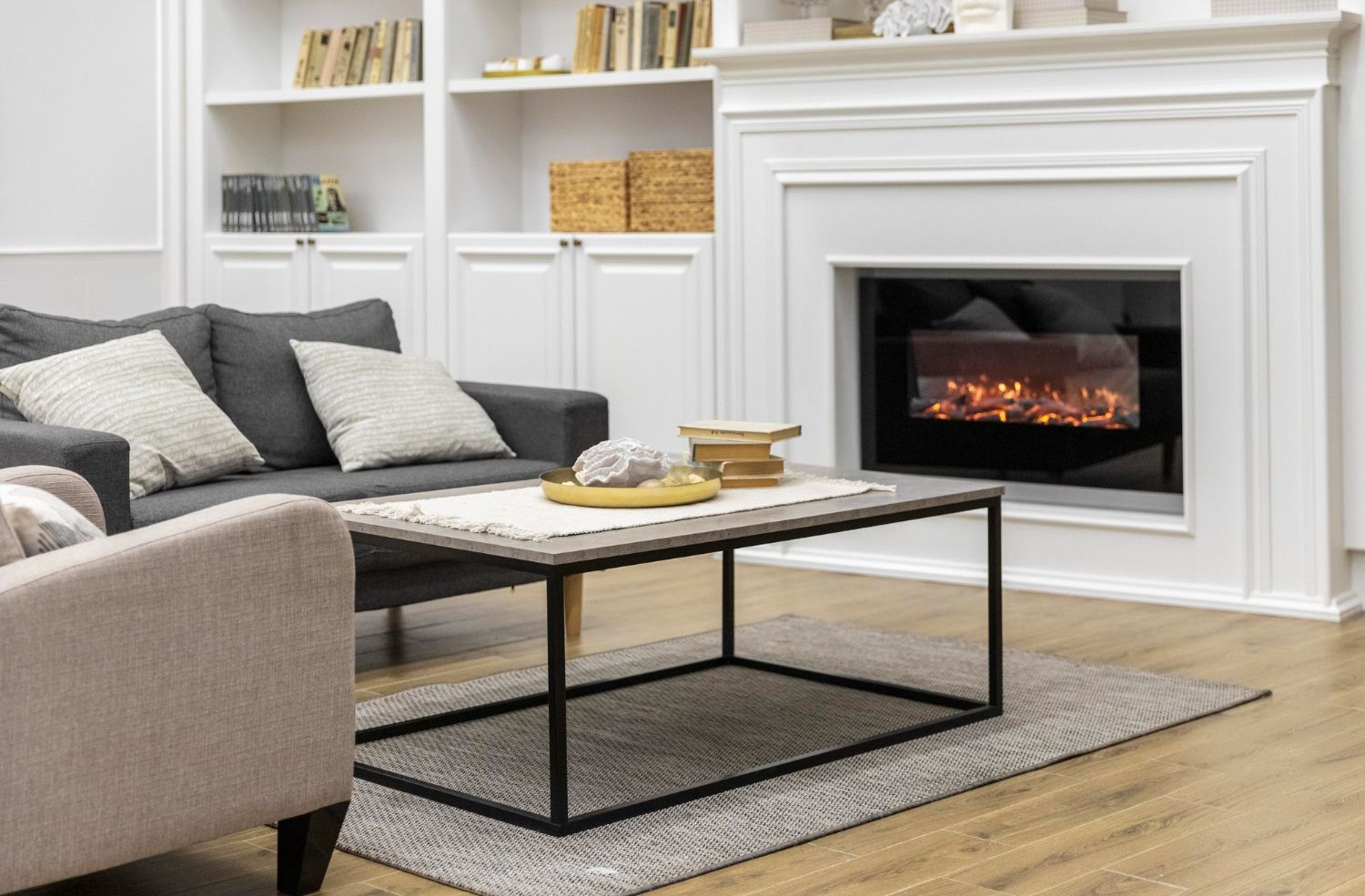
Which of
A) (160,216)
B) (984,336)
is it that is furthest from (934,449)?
(160,216)

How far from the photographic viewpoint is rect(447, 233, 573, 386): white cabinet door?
572 cm

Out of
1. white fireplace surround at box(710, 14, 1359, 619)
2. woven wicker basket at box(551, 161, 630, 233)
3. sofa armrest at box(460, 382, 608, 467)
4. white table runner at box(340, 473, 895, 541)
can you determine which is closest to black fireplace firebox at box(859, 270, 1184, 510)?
white fireplace surround at box(710, 14, 1359, 619)

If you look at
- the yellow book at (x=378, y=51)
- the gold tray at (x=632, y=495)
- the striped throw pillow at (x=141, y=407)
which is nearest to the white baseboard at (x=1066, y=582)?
the striped throw pillow at (x=141, y=407)

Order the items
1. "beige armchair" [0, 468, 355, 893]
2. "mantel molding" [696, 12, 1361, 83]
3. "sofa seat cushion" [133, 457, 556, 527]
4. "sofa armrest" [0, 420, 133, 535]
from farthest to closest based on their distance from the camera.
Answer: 1. "mantel molding" [696, 12, 1361, 83]
2. "sofa seat cushion" [133, 457, 556, 527]
3. "sofa armrest" [0, 420, 133, 535]
4. "beige armchair" [0, 468, 355, 893]

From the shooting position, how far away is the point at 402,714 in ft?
11.6

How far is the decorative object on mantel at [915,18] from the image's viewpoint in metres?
4.97

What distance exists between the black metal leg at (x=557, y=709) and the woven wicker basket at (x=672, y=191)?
9.65 ft

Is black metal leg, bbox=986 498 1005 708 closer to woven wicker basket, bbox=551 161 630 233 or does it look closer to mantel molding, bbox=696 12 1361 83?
mantel molding, bbox=696 12 1361 83

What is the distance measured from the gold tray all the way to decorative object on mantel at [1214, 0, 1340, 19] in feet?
7.27

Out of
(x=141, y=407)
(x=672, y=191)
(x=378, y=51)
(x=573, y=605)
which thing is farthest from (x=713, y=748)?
(x=378, y=51)

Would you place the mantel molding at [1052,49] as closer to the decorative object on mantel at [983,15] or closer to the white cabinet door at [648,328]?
the decorative object on mantel at [983,15]

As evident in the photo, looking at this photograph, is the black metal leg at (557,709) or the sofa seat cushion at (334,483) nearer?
the black metal leg at (557,709)

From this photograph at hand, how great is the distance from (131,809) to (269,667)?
0.84 feet

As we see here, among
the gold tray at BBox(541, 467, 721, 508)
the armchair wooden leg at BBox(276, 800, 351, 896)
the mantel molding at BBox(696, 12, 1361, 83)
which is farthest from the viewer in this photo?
the mantel molding at BBox(696, 12, 1361, 83)
